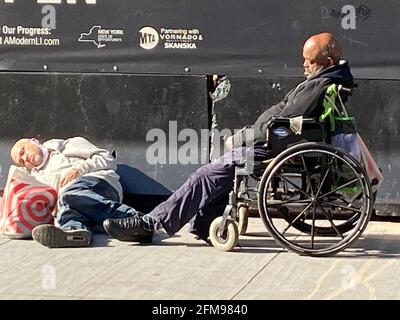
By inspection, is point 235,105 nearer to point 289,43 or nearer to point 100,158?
point 289,43

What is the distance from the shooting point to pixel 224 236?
20.8 feet

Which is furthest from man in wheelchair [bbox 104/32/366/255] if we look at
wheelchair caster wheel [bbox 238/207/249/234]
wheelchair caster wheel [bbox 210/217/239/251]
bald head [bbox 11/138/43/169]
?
bald head [bbox 11/138/43/169]

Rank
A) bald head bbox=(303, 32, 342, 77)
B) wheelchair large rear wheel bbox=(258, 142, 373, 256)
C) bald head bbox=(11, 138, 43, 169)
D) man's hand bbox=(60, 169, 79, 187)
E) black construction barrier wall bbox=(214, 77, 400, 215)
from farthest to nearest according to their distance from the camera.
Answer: black construction barrier wall bbox=(214, 77, 400, 215)
bald head bbox=(11, 138, 43, 169)
man's hand bbox=(60, 169, 79, 187)
bald head bbox=(303, 32, 342, 77)
wheelchair large rear wheel bbox=(258, 142, 373, 256)

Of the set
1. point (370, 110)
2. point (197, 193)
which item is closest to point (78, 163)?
point (197, 193)

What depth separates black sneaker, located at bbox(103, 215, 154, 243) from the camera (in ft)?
20.8

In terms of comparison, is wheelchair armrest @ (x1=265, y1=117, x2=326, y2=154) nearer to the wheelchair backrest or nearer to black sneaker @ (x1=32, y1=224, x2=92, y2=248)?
the wheelchair backrest

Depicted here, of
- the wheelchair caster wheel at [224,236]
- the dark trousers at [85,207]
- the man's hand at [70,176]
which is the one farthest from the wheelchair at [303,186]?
the man's hand at [70,176]

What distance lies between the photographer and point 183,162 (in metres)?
7.43

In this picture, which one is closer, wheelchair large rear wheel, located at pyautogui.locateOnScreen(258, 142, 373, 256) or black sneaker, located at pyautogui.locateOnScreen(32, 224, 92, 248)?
wheelchair large rear wheel, located at pyautogui.locateOnScreen(258, 142, 373, 256)

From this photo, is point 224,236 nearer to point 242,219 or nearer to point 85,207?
point 242,219

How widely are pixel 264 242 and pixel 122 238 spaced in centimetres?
99

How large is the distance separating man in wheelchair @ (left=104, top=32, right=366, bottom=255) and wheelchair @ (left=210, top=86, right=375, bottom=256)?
69 mm

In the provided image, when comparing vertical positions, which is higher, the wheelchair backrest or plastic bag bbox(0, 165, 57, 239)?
the wheelchair backrest

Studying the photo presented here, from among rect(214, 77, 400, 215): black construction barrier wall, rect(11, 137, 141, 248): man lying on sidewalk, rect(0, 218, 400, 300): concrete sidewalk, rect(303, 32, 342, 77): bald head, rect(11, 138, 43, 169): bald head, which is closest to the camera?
rect(0, 218, 400, 300): concrete sidewalk
